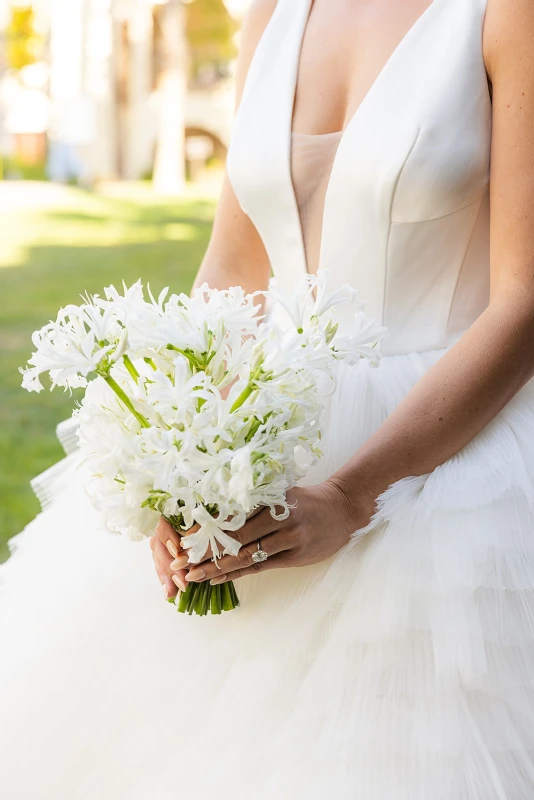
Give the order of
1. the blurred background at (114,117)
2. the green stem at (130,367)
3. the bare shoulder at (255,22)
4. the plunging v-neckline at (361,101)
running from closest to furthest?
the green stem at (130,367) < the plunging v-neckline at (361,101) < the bare shoulder at (255,22) < the blurred background at (114,117)

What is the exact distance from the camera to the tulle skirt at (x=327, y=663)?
1.40 m

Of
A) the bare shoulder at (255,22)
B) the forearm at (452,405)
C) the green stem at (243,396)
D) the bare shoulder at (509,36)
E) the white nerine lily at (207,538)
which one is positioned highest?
the bare shoulder at (255,22)

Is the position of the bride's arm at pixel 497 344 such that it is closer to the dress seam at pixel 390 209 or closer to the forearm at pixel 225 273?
the dress seam at pixel 390 209

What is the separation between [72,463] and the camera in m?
2.20

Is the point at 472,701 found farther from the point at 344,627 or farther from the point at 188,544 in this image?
the point at 188,544

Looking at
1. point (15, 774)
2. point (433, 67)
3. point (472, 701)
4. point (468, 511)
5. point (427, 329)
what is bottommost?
point (15, 774)

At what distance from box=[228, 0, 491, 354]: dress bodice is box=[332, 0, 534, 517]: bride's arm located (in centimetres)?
8

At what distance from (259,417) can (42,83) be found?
25016 mm

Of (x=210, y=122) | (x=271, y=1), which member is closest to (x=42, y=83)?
(x=210, y=122)

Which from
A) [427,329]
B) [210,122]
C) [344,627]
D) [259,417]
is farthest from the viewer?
[210,122]

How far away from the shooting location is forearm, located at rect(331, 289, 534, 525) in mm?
1596

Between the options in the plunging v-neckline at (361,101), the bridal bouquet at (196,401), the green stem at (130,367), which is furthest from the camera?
the plunging v-neckline at (361,101)

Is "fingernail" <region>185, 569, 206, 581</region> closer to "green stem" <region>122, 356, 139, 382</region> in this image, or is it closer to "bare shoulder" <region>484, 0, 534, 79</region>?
"green stem" <region>122, 356, 139, 382</region>

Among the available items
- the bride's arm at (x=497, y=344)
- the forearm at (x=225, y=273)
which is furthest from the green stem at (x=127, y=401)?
the forearm at (x=225, y=273)
